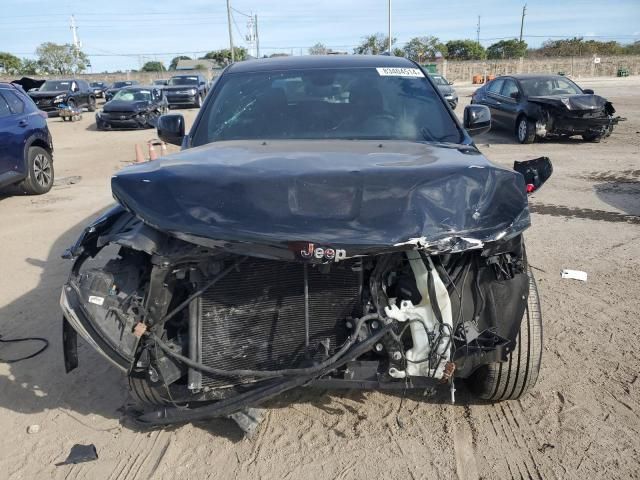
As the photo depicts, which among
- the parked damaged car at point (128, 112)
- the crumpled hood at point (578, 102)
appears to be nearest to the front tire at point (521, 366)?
the crumpled hood at point (578, 102)

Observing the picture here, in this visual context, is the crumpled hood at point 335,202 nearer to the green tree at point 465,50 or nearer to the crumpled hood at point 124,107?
the crumpled hood at point 124,107

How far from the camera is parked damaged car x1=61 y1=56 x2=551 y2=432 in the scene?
88.0 inches

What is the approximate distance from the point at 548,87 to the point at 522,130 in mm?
1264

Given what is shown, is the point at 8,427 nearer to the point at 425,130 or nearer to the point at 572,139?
the point at 425,130

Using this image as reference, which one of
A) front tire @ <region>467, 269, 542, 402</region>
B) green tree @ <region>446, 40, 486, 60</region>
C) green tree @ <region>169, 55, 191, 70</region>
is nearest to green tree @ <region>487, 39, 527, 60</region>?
green tree @ <region>446, 40, 486, 60</region>

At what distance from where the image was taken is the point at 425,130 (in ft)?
11.7

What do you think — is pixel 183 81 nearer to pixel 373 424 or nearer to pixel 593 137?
pixel 593 137

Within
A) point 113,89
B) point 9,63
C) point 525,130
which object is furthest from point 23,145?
point 9,63

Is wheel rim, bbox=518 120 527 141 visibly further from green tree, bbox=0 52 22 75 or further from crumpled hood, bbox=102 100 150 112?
green tree, bbox=0 52 22 75

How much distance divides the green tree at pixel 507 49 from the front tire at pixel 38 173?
7335 centimetres

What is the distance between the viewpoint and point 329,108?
12.2 ft

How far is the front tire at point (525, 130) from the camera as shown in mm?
12531

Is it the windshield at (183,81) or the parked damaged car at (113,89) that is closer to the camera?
the windshield at (183,81)

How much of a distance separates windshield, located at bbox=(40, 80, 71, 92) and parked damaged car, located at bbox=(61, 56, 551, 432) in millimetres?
24813
